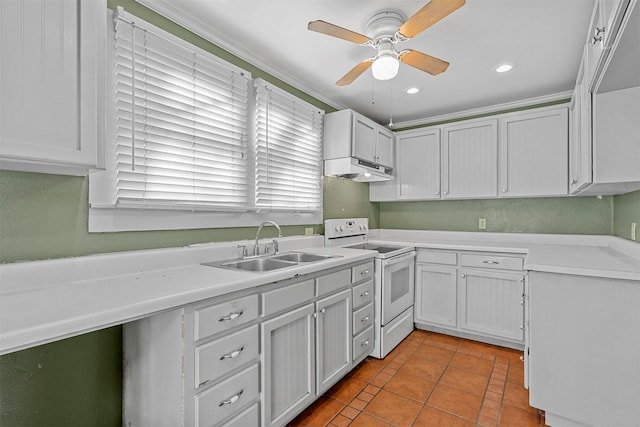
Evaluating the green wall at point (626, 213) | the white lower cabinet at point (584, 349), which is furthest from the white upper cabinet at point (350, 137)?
the green wall at point (626, 213)

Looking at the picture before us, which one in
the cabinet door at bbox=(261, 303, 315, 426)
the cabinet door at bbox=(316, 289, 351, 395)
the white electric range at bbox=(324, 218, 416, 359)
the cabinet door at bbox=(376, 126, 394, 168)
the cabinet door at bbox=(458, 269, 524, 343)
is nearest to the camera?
the cabinet door at bbox=(261, 303, 315, 426)

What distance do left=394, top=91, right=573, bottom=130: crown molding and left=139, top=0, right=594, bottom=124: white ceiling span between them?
0.07 meters

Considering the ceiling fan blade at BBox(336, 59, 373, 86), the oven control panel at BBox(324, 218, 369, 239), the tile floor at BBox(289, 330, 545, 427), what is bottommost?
the tile floor at BBox(289, 330, 545, 427)

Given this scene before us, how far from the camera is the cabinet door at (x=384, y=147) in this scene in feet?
11.6

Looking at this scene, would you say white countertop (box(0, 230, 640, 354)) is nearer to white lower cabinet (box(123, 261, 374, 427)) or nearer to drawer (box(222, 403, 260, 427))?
white lower cabinet (box(123, 261, 374, 427))

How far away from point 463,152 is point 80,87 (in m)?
3.41

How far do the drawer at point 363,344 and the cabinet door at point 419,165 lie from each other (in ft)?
6.03

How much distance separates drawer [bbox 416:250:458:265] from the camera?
3195mm

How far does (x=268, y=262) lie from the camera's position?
89.9 inches

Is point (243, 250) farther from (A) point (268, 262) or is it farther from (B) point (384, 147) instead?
(B) point (384, 147)

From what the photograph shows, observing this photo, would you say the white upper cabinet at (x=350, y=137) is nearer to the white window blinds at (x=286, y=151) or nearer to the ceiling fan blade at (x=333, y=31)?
the white window blinds at (x=286, y=151)

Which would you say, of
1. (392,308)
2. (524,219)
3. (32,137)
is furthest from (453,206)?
(32,137)

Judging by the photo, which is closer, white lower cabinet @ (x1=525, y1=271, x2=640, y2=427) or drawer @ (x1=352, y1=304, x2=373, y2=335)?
white lower cabinet @ (x1=525, y1=271, x2=640, y2=427)

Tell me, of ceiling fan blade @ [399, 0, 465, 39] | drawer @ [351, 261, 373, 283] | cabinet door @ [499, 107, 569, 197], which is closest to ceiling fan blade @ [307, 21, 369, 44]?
ceiling fan blade @ [399, 0, 465, 39]
